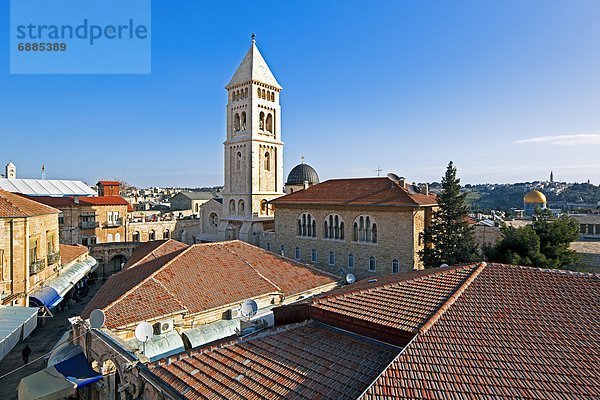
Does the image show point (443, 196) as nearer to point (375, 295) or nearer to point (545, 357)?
point (375, 295)

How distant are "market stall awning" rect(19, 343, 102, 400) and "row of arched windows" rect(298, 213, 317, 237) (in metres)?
18.7

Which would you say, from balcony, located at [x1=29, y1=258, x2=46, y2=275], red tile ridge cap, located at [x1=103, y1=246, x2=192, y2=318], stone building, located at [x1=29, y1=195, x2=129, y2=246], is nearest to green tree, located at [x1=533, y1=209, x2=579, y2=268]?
red tile ridge cap, located at [x1=103, y1=246, x2=192, y2=318]

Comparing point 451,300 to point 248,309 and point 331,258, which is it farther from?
point 331,258

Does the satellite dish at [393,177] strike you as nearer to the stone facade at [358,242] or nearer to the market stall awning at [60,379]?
the stone facade at [358,242]

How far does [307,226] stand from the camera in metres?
28.8

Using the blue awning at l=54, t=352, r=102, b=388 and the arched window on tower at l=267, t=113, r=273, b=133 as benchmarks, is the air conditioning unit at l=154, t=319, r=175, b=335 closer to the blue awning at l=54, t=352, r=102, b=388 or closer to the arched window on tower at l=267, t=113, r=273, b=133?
the blue awning at l=54, t=352, r=102, b=388

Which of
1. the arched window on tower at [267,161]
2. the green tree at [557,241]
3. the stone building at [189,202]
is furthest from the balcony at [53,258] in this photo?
the stone building at [189,202]

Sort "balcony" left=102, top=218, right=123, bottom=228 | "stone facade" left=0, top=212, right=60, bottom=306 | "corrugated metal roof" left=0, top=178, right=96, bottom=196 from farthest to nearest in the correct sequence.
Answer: "corrugated metal roof" left=0, top=178, right=96, bottom=196
"balcony" left=102, top=218, right=123, bottom=228
"stone facade" left=0, top=212, right=60, bottom=306

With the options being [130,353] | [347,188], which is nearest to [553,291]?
[130,353]

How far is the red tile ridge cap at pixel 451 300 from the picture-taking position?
7.14 meters

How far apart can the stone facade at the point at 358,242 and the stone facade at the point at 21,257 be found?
55.0ft

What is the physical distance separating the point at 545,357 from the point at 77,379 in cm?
1192

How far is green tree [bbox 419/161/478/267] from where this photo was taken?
2192 centimetres

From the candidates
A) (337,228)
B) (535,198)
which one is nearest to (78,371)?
(337,228)
